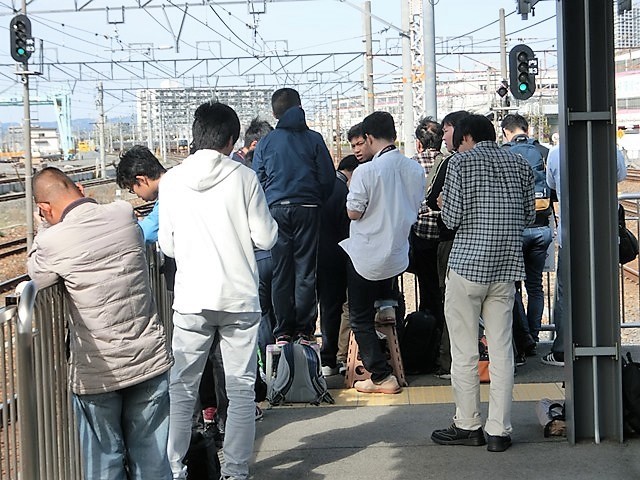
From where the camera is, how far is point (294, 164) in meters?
7.31

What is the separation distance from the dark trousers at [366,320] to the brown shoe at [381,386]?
0.11 ft

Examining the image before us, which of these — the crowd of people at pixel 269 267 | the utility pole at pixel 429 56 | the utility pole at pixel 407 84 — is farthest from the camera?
the utility pole at pixel 407 84

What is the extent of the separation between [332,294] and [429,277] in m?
0.78

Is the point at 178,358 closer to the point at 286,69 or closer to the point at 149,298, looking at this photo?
the point at 149,298

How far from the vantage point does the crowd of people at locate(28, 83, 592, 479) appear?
428 cm

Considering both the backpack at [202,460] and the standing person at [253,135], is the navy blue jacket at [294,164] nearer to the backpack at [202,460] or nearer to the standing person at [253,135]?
the standing person at [253,135]

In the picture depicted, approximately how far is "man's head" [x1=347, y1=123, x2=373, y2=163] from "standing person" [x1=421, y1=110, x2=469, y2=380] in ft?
1.83

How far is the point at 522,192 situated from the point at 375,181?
1316 millimetres

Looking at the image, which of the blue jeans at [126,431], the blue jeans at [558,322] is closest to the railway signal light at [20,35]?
the blue jeans at [558,322]

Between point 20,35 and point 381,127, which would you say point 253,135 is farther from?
point 20,35

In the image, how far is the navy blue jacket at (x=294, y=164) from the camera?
731 centimetres

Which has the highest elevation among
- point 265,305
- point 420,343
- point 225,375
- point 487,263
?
point 487,263

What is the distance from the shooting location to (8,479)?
388 cm

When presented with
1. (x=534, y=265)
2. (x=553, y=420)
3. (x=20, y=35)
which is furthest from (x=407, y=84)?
(x=553, y=420)
